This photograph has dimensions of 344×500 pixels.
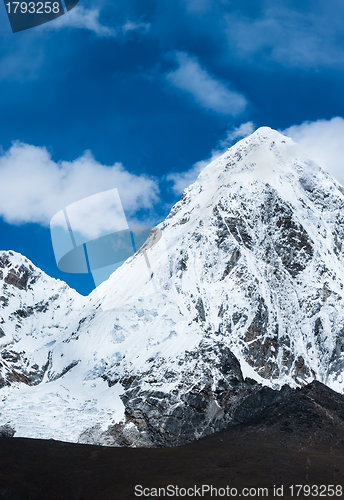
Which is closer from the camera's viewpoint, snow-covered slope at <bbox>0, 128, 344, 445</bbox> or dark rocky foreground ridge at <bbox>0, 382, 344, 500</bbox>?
dark rocky foreground ridge at <bbox>0, 382, 344, 500</bbox>

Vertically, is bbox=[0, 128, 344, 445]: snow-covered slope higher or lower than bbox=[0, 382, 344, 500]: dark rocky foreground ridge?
higher

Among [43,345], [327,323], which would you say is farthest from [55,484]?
[43,345]

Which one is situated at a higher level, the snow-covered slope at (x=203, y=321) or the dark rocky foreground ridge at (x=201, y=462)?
the snow-covered slope at (x=203, y=321)

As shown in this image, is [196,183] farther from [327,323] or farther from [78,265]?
[78,265]

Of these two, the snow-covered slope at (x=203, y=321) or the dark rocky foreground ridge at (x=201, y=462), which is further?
the snow-covered slope at (x=203, y=321)
